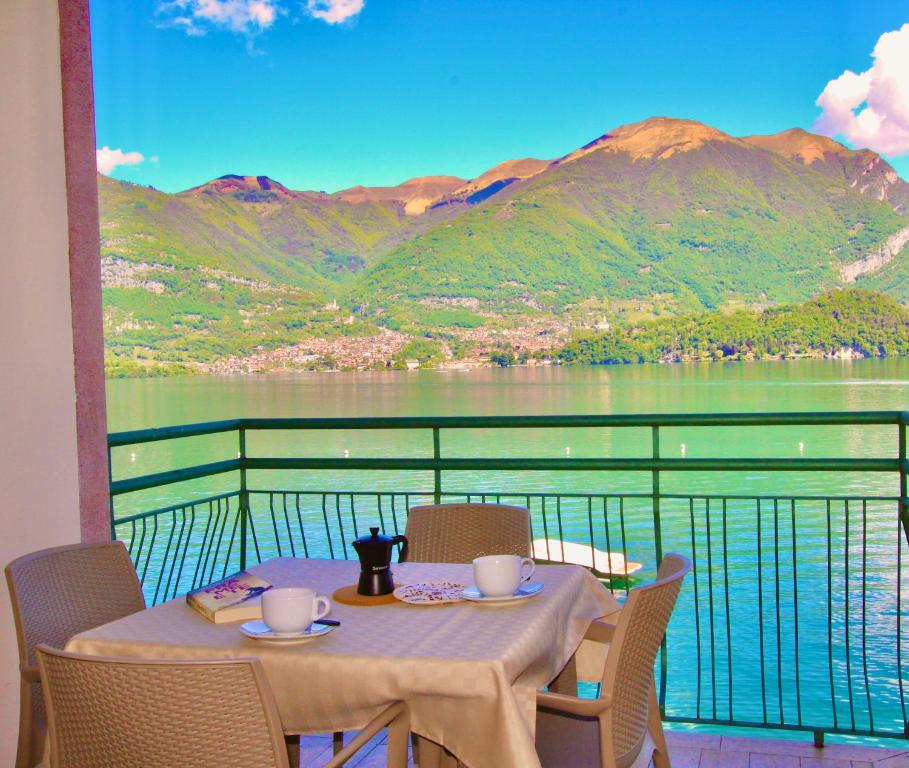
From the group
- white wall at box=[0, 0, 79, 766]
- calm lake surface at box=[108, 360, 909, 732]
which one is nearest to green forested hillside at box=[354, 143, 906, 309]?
calm lake surface at box=[108, 360, 909, 732]

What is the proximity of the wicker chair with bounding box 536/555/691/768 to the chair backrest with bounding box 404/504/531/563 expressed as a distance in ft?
2.46

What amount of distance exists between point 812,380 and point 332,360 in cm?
2580

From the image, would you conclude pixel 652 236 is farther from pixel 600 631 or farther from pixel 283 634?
pixel 283 634

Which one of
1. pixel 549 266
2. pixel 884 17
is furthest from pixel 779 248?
pixel 884 17

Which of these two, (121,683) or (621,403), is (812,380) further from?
(121,683)

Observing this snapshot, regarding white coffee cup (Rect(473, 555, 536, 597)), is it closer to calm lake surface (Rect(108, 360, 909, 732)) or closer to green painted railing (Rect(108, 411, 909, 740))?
green painted railing (Rect(108, 411, 909, 740))

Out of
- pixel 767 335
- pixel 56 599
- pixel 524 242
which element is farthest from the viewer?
pixel 524 242

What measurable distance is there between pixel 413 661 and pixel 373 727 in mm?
144

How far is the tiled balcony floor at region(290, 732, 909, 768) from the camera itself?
311 centimetres

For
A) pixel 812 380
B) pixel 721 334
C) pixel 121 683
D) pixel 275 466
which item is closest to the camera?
pixel 121 683

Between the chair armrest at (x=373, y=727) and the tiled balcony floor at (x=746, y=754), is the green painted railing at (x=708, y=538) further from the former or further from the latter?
the chair armrest at (x=373, y=727)

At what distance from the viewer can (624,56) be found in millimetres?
60906

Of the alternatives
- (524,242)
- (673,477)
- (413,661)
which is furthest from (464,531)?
(524,242)

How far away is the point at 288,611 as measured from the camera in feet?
6.31
